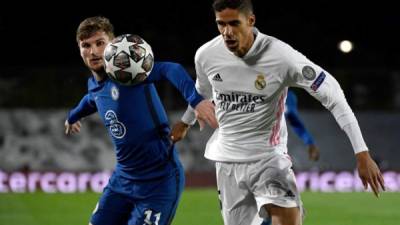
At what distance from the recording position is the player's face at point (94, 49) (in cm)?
614

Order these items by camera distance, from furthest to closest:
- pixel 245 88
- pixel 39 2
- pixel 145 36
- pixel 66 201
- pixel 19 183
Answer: pixel 39 2 → pixel 145 36 → pixel 19 183 → pixel 66 201 → pixel 245 88

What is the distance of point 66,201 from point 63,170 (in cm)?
386

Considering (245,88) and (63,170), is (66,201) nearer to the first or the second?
(63,170)

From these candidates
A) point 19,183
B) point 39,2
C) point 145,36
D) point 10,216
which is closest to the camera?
point 10,216

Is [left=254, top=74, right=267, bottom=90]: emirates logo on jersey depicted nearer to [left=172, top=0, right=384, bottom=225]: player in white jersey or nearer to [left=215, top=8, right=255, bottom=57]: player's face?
[left=172, top=0, right=384, bottom=225]: player in white jersey

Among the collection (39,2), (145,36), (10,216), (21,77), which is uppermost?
(39,2)

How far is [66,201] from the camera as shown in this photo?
1365 centimetres

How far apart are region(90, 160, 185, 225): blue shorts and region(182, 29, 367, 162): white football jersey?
0.43 m

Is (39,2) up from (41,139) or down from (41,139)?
up

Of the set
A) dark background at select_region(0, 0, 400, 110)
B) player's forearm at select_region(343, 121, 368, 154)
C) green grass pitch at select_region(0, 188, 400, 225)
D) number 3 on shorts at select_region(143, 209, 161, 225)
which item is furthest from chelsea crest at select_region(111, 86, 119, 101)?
dark background at select_region(0, 0, 400, 110)

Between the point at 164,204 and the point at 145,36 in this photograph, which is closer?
the point at 164,204

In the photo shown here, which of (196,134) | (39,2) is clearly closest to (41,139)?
(196,134)

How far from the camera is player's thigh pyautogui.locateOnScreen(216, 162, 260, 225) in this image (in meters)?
6.05

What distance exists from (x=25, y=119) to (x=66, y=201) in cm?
430
